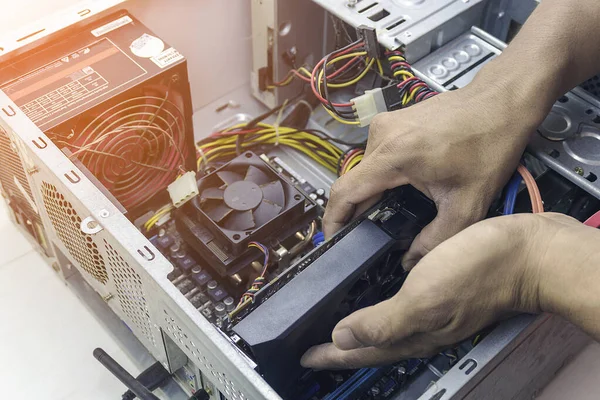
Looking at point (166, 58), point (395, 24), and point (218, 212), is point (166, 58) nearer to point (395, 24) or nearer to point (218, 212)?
point (218, 212)

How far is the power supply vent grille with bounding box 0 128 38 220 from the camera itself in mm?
1352

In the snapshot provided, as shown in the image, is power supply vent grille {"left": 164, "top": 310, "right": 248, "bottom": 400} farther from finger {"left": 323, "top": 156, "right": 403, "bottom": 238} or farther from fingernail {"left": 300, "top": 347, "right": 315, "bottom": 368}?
finger {"left": 323, "top": 156, "right": 403, "bottom": 238}

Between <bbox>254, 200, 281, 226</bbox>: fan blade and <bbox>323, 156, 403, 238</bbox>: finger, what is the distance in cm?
16

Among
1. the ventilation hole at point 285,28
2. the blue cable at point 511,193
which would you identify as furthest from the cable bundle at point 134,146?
the blue cable at point 511,193

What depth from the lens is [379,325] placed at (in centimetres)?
101

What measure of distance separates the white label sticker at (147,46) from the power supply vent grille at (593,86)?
86 centimetres

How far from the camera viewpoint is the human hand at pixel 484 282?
98cm

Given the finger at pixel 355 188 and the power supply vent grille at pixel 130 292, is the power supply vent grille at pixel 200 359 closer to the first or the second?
the power supply vent grille at pixel 130 292

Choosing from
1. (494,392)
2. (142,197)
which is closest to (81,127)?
(142,197)

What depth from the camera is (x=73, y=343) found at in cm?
150


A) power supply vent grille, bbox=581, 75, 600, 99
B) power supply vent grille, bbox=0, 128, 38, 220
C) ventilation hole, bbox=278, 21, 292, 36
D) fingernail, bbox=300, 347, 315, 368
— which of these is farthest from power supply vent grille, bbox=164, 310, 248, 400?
power supply vent grille, bbox=581, 75, 600, 99

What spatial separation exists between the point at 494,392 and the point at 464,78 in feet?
1.95

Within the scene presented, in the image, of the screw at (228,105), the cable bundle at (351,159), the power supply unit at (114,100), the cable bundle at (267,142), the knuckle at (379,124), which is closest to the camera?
the knuckle at (379,124)

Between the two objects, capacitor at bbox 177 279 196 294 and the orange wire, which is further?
capacitor at bbox 177 279 196 294
